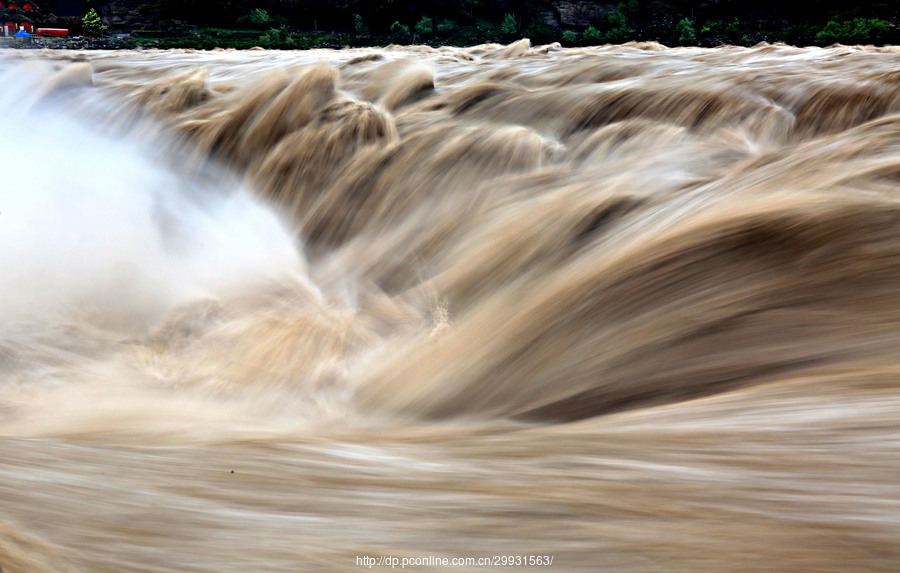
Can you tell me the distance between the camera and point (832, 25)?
3225 centimetres

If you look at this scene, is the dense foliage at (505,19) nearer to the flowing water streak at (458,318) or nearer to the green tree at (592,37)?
the green tree at (592,37)

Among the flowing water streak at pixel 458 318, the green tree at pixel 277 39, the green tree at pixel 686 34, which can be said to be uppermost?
the flowing water streak at pixel 458 318

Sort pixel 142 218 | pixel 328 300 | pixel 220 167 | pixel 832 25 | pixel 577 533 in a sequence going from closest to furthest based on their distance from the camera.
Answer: pixel 577 533 → pixel 328 300 → pixel 142 218 → pixel 220 167 → pixel 832 25

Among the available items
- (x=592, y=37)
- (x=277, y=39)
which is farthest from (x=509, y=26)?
(x=277, y=39)

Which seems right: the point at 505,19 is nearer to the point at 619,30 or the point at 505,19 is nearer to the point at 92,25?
the point at 619,30

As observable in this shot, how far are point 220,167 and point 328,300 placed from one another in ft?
5.43

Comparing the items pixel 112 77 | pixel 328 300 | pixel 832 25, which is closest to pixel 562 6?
pixel 832 25

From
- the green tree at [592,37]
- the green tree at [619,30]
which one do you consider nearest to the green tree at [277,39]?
the green tree at [592,37]

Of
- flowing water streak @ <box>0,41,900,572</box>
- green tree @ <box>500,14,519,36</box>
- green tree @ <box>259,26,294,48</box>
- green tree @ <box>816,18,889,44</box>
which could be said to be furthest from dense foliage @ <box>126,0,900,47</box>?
flowing water streak @ <box>0,41,900,572</box>

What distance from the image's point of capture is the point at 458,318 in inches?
97.3

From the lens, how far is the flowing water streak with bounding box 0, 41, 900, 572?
1.12 meters

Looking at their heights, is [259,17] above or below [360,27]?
above

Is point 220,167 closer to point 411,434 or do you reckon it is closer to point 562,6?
point 411,434

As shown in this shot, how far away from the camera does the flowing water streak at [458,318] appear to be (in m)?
1.12
